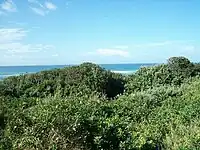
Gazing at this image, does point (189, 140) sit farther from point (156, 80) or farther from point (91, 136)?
point (156, 80)

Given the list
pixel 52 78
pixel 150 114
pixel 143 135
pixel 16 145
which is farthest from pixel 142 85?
pixel 16 145

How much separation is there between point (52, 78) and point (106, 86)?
2716 mm

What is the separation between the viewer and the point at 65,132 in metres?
8.23

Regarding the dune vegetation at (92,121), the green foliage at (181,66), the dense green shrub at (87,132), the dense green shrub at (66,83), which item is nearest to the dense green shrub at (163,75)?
the green foliage at (181,66)

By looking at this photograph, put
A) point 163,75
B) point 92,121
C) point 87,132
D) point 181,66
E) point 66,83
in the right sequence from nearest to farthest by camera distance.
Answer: point 87,132 → point 92,121 → point 66,83 → point 163,75 → point 181,66

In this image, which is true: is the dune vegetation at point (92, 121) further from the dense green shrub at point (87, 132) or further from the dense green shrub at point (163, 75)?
the dense green shrub at point (163, 75)

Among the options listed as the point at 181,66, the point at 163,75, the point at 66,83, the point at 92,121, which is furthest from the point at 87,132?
the point at 181,66

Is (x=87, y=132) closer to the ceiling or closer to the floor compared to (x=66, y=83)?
closer to the floor

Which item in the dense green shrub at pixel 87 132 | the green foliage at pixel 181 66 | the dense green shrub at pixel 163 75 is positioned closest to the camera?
the dense green shrub at pixel 87 132

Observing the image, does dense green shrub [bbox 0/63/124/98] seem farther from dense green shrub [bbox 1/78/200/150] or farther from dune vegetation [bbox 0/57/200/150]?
dense green shrub [bbox 1/78/200/150]

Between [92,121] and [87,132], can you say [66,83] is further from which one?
[87,132]

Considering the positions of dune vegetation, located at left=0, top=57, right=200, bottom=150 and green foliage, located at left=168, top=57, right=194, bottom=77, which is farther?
green foliage, located at left=168, top=57, right=194, bottom=77

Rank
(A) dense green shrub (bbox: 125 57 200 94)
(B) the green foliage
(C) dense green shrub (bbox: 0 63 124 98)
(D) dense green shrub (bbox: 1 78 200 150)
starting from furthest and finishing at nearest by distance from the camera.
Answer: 1. (B) the green foliage
2. (A) dense green shrub (bbox: 125 57 200 94)
3. (C) dense green shrub (bbox: 0 63 124 98)
4. (D) dense green shrub (bbox: 1 78 200 150)

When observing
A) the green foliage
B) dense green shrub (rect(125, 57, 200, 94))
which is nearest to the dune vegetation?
dense green shrub (rect(125, 57, 200, 94))
